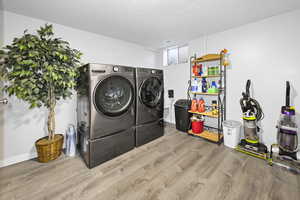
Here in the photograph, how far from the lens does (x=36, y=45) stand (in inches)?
54.7

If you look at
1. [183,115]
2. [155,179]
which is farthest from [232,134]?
[155,179]

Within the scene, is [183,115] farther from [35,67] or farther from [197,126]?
[35,67]

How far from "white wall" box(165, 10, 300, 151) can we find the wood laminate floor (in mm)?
1002

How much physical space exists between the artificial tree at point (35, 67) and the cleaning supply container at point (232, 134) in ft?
9.30

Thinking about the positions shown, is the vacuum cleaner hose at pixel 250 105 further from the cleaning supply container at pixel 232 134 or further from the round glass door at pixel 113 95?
the round glass door at pixel 113 95

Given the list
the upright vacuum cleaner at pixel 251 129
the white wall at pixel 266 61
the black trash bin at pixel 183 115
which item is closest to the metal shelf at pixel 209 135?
the black trash bin at pixel 183 115

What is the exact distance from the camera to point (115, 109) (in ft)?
5.87

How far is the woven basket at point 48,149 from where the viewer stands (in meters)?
1.63

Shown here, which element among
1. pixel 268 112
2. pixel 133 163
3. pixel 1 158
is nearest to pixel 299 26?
pixel 268 112

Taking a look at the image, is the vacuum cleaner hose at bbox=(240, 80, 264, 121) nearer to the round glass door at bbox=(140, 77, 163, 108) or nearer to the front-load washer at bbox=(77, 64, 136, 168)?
the round glass door at bbox=(140, 77, 163, 108)

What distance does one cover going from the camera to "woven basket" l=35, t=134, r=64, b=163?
163 centimetres

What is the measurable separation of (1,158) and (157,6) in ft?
10.5

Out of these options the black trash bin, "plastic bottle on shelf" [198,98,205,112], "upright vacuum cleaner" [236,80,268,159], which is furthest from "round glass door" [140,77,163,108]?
"upright vacuum cleaner" [236,80,268,159]

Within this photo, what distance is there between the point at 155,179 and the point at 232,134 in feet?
5.47
